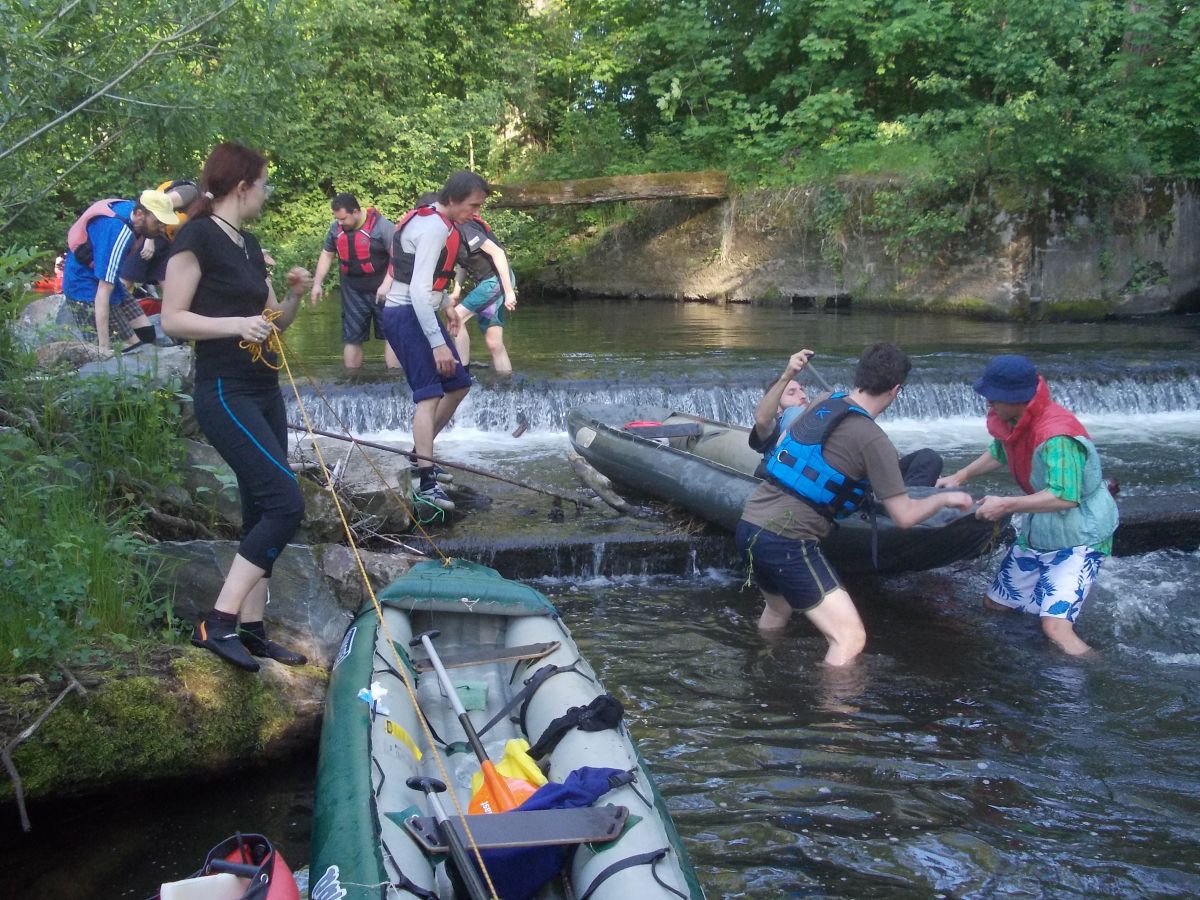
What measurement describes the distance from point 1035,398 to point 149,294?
19.5 ft

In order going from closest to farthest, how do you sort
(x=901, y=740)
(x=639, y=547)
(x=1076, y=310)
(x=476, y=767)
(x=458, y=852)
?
1. (x=458, y=852)
2. (x=476, y=767)
3. (x=901, y=740)
4. (x=639, y=547)
5. (x=1076, y=310)

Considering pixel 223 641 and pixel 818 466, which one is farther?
pixel 818 466

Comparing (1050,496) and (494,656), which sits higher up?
(1050,496)

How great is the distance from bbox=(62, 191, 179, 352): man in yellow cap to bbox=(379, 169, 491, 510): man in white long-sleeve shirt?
1.58 m

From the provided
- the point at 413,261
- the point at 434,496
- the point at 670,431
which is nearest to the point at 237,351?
the point at 413,261

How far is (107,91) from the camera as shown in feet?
14.6

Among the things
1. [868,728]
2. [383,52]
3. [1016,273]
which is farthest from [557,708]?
[383,52]

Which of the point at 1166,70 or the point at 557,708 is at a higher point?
the point at 1166,70

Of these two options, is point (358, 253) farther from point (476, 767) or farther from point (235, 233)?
point (476, 767)

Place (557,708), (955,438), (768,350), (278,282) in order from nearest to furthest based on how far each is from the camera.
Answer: (557,708) → (955,438) → (768,350) → (278,282)

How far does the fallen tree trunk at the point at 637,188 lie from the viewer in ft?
64.0

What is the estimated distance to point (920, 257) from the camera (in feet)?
55.6

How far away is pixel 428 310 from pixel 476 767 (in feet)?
10.1

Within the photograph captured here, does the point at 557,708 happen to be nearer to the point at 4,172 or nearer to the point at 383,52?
the point at 4,172
